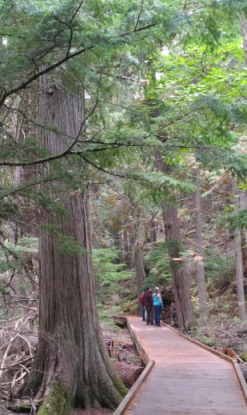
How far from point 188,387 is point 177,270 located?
7.92 m

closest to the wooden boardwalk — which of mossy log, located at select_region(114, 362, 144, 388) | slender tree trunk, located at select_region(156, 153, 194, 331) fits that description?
mossy log, located at select_region(114, 362, 144, 388)

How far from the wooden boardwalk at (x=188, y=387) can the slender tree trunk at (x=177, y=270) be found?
449cm

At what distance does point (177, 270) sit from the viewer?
14555mm

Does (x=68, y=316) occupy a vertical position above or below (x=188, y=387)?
above

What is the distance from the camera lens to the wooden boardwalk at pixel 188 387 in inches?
219

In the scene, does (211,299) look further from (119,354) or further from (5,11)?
(5,11)

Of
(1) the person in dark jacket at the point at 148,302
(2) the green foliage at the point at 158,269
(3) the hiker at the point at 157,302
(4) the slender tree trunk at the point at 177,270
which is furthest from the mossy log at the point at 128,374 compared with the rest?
(2) the green foliage at the point at 158,269

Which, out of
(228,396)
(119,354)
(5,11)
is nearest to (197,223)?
(119,354)

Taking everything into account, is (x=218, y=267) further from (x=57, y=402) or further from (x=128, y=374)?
(x=57, y=402)

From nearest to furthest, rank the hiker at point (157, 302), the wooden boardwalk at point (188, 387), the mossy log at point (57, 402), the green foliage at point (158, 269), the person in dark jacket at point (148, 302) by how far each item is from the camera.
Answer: the wooden boardwalk at point (188, 387)
the mossy log at point (57, 402)
the hiker at point (157, 302)
the person in dark jacket at point (148, 302)
the green foliage at point (158, 269)

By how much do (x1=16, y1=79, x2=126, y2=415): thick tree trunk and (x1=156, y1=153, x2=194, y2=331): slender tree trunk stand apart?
7.41 m

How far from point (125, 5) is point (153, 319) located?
51.9ft

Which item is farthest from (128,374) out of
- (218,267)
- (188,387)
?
(218,267)

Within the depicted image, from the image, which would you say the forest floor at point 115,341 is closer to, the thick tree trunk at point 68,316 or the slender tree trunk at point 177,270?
the thick tree trunk at point 68,316
